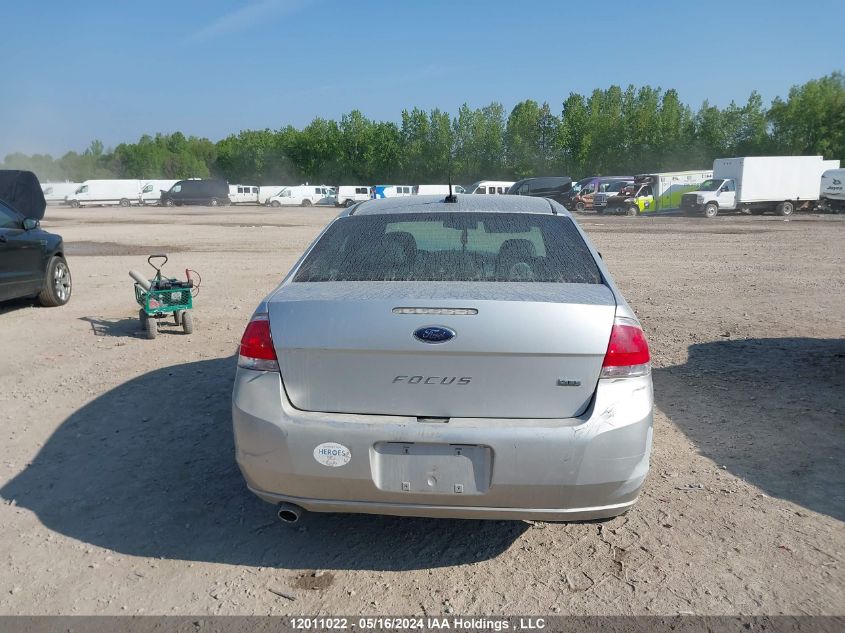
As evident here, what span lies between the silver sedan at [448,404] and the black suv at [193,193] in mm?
62486

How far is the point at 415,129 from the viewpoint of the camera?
3649 inches

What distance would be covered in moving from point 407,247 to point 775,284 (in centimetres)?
992

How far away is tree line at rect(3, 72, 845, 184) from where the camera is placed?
2744 inches

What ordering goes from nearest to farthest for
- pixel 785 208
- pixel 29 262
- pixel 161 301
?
pixel 161 301, pixel 29 262, pixel 785 208

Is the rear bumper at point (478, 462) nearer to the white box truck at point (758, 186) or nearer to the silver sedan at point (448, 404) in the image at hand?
the silver sedan at point (448, 404)

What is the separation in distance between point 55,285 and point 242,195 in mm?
58304

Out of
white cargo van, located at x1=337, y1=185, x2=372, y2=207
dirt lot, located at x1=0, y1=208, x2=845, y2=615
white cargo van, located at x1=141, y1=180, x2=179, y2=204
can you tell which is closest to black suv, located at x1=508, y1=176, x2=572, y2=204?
white cargo van, located at x1=337, y1=185, x2=372, y2=207

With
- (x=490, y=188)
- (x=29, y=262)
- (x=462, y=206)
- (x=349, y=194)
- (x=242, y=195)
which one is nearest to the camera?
(x=462, y=206)

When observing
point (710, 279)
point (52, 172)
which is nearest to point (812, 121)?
point (710, 279)

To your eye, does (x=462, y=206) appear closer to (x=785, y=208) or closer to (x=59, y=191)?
(x=785, y=208)

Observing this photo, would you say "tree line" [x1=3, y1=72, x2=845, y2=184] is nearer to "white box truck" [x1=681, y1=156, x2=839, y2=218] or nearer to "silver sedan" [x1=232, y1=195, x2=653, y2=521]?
"white box truck" [x1=681, y1=156, x2=839, y2=218]

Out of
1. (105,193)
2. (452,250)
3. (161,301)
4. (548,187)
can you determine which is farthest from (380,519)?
(105,193)

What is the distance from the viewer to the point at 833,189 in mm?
39281

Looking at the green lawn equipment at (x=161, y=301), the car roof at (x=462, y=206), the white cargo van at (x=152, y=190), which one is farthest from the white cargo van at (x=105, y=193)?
the car roof at (x=462, y=206)
